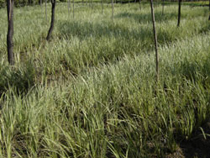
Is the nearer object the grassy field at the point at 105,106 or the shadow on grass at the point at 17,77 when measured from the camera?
the grassy field at the point at 105,106

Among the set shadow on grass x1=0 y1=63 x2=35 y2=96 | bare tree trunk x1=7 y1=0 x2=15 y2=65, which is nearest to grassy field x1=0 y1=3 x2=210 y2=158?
shadow on grass x1=0 y1=63 x2=35 y2=96

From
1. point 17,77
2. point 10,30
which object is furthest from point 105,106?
point 10,30

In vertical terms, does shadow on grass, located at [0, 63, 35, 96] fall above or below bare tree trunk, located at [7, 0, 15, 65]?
below

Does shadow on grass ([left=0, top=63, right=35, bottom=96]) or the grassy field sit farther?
shadow on grass ([left=0, top=63, right=35, bottom=96])

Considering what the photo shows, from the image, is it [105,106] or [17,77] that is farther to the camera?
[17,77]

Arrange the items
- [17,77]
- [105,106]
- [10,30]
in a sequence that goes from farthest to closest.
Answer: [10,30] → [17,77] → [105,106]

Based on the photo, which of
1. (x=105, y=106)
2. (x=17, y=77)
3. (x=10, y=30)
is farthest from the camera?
(x=10, y=30)

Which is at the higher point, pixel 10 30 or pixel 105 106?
pixel 10 30

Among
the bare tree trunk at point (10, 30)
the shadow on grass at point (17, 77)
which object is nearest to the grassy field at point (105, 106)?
the shadow on grass at point (17, 77)

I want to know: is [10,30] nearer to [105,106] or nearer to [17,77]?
[17,77]

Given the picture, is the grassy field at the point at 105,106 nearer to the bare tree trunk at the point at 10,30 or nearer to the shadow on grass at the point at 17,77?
the shadow on grass at the point at 17,77

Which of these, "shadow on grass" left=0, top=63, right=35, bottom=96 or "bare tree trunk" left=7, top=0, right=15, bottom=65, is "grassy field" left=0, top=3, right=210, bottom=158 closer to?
"shadow on grass" left=0, top=63, right=35, bottom=96

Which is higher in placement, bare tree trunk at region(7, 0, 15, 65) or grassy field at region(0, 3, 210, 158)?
bare tree trunk at region(7, 0, 15, 65)

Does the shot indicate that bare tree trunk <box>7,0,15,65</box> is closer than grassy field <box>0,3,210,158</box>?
No
